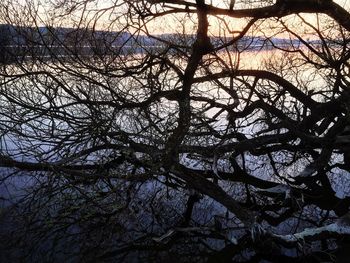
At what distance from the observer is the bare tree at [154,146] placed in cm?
512

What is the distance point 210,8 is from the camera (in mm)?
5266

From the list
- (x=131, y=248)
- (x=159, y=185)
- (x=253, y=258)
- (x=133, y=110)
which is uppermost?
(x=133, y=110)

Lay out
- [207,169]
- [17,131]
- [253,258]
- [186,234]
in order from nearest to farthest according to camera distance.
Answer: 1. [253,258]
2. [186,234]
3. [17,131]
4. [207,169]

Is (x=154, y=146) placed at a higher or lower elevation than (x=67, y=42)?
lower

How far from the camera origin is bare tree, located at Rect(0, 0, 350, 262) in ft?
16.8

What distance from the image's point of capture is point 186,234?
5.31 meters

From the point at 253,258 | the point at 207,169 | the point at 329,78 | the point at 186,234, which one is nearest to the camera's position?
the point at 253,258

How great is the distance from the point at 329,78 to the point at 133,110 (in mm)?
3357

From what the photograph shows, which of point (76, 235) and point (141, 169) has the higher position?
point (141, 169)

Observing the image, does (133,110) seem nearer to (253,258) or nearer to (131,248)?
(131,248)

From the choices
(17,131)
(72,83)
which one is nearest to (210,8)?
(72,83)

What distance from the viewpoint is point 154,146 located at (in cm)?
554

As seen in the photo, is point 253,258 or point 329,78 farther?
point 329,78

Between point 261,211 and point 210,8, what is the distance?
280 centimetres
